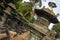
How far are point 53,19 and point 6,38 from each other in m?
30.6

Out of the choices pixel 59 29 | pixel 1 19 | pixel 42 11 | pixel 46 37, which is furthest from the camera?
pixel 59 29

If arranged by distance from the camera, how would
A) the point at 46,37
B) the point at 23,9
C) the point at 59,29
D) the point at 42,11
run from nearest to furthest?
1. the point at 46,37
2. the point at 23,9
3. the point at 42,11
4. the point at 59,29

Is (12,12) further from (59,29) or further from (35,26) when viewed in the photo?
(59,29)

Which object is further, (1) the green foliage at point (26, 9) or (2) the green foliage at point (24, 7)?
(1) the green foliage at point (26, 9)

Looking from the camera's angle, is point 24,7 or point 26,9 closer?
point 24,7

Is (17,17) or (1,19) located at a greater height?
(17,17)

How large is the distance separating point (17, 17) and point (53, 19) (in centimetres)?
1429

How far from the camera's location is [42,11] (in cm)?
4856

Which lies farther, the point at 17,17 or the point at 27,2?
the point at 27,2

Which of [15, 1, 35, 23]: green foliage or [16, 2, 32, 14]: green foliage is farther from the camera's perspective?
[15, 1, 35, 23]: green foliage

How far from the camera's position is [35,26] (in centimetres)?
3881

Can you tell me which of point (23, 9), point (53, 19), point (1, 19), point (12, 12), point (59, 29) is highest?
point (59, 29)

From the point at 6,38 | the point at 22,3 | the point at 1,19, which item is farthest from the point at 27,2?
the point at 6,38

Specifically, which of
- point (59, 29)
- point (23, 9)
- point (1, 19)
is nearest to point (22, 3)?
point (23, 9)
